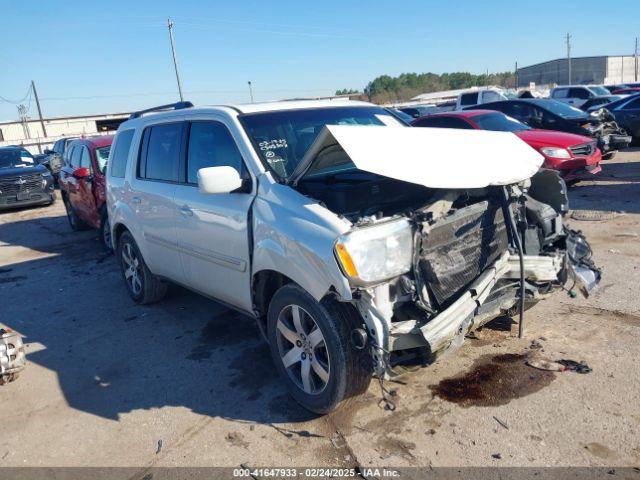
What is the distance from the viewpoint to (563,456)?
2820mm

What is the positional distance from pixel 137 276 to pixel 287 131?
2.73 metres

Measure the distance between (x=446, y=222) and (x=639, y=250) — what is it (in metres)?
4.12

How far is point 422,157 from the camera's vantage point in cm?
336

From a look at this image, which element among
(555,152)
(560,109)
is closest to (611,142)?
(560,109)

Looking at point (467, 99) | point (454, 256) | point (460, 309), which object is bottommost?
point (460, 309)

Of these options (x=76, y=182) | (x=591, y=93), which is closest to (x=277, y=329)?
(x=76, y=182)

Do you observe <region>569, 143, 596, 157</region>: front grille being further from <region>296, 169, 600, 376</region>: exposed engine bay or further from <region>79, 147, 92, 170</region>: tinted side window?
<region>79, 147, 92, 170</region>: tinted side window

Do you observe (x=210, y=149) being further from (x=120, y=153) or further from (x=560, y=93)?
(x=560, y=93)

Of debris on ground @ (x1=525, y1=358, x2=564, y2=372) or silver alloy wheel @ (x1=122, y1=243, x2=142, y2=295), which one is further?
silver alloy wheel @ (x1=122, y1=243, x2=142, y2=295)

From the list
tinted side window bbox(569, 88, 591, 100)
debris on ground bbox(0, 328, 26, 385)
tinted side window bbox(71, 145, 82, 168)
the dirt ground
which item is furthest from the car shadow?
tinted side window bbox(569, 88, 591, 100)

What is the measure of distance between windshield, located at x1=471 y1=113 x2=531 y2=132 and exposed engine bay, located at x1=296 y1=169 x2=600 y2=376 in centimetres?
618

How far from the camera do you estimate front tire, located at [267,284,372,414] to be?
307cm

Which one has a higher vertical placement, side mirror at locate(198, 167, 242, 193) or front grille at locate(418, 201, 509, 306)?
side mirror at locate(198, 167, 242, 193)

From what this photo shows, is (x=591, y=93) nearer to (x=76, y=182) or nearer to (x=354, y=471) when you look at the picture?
(x=76, y=182)
